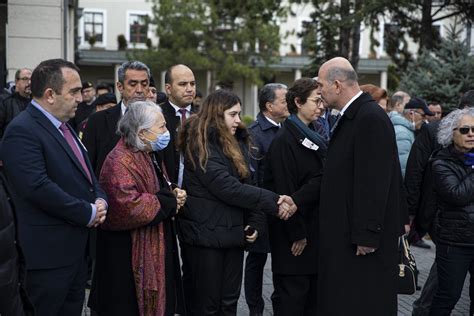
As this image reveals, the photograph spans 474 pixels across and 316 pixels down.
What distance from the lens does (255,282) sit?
612 centimetres

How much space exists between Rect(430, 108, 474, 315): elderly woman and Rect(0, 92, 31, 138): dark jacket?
16.5 feet

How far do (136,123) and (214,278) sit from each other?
1303mm

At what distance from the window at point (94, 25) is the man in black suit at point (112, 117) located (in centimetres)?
4284

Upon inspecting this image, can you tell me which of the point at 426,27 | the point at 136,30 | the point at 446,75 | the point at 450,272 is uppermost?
the point at 136,30

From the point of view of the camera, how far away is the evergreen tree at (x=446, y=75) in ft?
43.1

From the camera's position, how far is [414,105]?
29.4 ft

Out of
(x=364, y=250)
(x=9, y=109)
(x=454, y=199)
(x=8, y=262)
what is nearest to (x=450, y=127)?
(x=454, y=199)

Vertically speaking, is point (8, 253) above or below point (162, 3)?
below

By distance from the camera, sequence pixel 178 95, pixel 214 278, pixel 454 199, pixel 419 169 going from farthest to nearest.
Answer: pixel 419 169 → pixel 178 95 → pixel 454 199 → pixel 214 278

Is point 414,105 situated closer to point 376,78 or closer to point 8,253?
point 8,253

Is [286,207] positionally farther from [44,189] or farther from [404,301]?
[404,301]

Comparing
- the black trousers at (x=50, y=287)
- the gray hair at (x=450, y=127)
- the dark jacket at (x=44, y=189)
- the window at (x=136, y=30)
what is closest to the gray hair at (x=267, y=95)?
the gray hair at (x=450, y=127)

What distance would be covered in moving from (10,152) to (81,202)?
529 mm

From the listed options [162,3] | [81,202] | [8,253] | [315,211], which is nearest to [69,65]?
[81,202]
